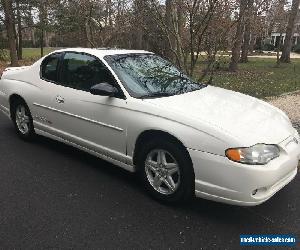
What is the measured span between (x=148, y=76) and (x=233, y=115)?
1272 millimetres

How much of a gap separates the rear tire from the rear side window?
668mm

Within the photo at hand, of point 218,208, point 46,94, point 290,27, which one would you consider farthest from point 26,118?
point 290,27

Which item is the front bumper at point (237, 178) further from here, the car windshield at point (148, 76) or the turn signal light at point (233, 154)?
the car windshield at point (148, 76)

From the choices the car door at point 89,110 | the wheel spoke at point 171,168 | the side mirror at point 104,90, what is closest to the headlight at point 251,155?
the wheel spoke at point 171,168

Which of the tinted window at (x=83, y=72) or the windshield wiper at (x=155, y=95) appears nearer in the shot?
the windshield wiper at (x=155, y=95)

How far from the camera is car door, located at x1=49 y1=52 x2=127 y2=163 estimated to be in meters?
4.26

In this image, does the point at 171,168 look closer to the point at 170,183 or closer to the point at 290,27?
the point at 170,183

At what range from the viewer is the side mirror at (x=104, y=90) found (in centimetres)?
419

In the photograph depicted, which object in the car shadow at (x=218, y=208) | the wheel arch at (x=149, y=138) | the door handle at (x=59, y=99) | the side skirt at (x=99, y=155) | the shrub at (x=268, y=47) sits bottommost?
the shrub at (x=268, y=47)

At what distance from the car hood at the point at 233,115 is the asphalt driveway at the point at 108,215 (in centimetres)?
84

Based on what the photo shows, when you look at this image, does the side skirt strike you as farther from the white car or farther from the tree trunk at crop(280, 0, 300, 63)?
the tree trunk at crop(280, 0, 300, 63)

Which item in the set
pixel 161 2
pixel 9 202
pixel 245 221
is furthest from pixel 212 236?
pixel 161 2

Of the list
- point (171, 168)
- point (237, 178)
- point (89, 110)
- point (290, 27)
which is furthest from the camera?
point (290, 27)

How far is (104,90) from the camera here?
4.18 m
